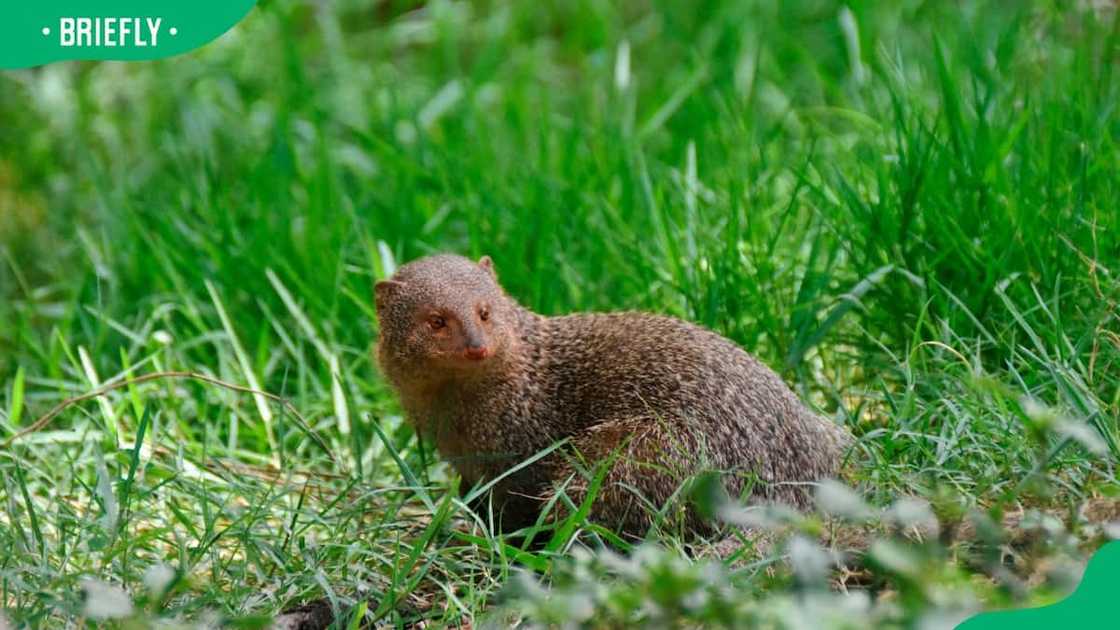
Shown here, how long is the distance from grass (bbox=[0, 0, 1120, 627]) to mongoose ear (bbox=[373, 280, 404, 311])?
499 millimetres

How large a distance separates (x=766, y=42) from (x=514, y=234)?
222 centimetres

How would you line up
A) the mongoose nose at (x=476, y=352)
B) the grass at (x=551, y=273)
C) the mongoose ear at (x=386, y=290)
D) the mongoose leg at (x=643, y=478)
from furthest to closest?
1. the mongoose ear at (x=386, y=290)
2. the mongoose nose at (x=476, y=352)
3. the mongoose leg at (x=643, y=478)
4. the grass at (x=551, y=273)

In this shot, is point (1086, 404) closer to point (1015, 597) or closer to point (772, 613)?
point (1015, 597)

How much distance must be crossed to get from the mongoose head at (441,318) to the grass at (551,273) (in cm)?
37

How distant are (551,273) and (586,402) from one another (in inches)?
44.5

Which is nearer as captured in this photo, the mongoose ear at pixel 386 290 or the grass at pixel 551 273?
the grass at pixel 551 273

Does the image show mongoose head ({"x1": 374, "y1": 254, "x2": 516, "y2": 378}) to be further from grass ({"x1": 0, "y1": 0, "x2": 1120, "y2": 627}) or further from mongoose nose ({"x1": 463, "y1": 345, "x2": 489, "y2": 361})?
grass ({"x1": 0, "y1": 0, "x2": 1120, "y2": 627})

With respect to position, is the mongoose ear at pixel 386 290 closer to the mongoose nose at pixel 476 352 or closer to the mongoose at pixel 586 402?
the mongoose at pixel 586 402

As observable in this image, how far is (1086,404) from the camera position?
3.47 m

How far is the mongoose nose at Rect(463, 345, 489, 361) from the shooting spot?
376cm

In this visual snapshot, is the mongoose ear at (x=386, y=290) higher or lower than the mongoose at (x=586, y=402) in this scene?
higher

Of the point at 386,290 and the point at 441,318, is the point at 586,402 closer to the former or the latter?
the point at 441,318

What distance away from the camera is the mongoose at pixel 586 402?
11.8 feet

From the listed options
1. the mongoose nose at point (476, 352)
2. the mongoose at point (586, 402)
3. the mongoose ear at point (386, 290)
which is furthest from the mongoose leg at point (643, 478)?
the mongoose ear at point (386, 290)
